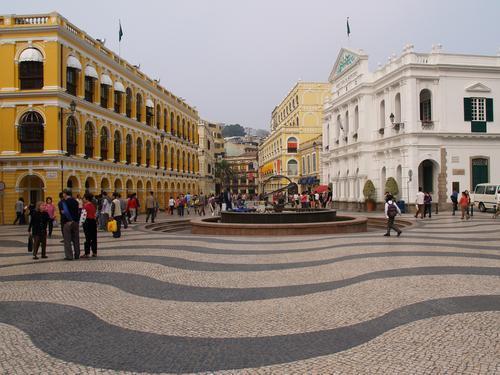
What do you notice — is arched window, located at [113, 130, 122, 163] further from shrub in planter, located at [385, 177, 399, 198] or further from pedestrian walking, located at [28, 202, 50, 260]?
pedestrian walking, located at [28, 202, 50, 260]

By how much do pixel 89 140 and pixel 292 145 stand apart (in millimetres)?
46560

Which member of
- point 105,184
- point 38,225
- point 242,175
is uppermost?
point 242,175

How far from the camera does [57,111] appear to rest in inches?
1014

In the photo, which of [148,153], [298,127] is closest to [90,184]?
[148,153]

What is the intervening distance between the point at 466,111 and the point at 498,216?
34.4 ft

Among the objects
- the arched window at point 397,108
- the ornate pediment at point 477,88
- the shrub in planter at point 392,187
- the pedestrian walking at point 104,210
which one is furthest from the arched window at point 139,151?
the ornate pediment at point 477,88

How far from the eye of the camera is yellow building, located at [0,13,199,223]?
2575cm

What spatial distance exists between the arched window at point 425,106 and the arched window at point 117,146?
84.1 ft

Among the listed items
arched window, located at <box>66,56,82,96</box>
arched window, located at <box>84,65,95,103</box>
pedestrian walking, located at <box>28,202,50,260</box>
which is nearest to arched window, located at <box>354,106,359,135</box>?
arched window, located at <box>84,65,95,103</box>

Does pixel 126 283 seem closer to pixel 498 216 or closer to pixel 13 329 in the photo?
pixel 13 329

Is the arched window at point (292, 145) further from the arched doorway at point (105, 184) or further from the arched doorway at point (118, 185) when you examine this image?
the arched doorway at point (105, 184)

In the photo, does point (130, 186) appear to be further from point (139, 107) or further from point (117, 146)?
point (139, 107)

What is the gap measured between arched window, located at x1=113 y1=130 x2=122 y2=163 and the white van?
29000 mm

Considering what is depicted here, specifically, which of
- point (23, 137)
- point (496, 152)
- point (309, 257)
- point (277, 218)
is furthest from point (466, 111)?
point (23, 137)
